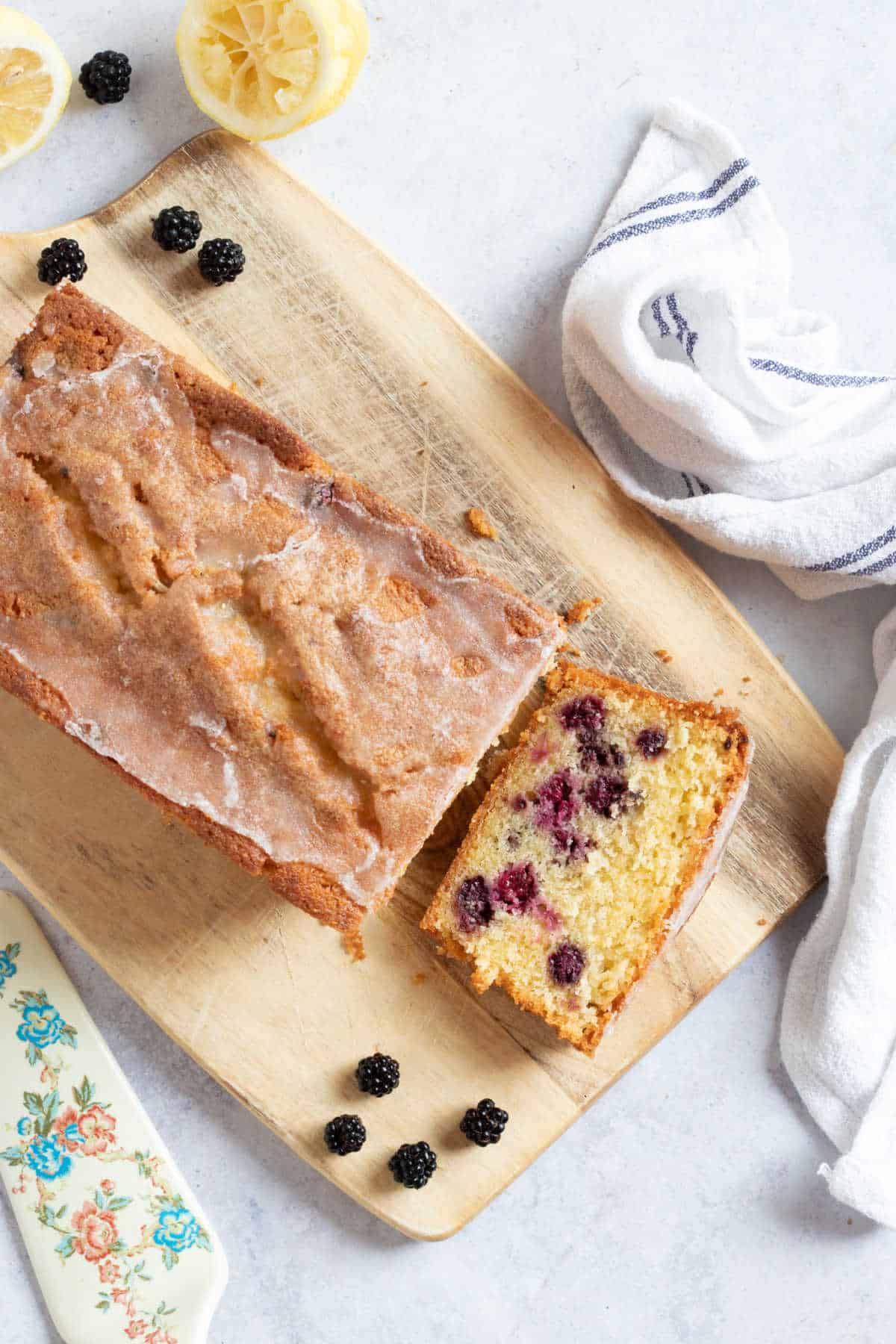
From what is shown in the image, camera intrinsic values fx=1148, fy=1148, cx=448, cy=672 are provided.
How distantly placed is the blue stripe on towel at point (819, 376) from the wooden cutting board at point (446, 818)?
0.63 meters

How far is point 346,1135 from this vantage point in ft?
12.1

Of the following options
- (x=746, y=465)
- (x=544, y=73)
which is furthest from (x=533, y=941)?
(x=544, y=73)

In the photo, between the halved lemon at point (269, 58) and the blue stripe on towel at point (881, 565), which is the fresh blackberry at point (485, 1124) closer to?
the blue stripe on towel at point (881, 565)

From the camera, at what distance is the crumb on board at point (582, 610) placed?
3.89 metres

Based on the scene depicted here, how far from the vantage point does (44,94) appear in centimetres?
383

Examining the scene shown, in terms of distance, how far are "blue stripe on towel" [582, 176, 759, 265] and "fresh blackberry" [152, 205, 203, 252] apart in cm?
132

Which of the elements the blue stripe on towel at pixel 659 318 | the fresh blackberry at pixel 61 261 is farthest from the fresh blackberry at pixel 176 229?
the blue stripe on towel at pixel 659 318

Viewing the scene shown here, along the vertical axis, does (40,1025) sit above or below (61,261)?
below

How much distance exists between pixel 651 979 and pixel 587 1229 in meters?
0.99

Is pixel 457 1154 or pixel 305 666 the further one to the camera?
pixel 457 1154

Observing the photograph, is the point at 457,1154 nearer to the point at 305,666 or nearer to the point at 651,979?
the point at 651,979

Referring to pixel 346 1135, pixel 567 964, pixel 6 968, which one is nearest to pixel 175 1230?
pixel 346 1135

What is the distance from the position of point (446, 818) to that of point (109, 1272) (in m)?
1.93

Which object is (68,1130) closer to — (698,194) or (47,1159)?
(47,1159)
